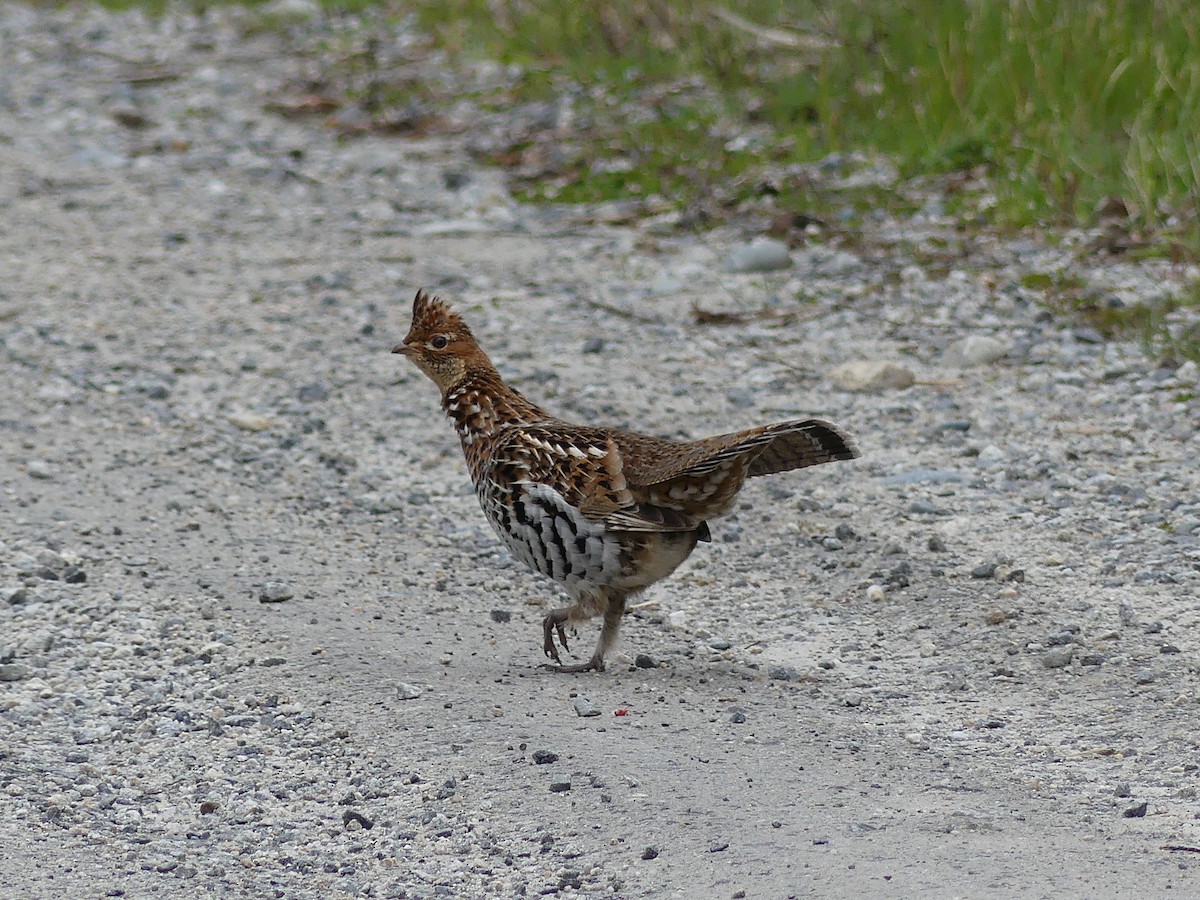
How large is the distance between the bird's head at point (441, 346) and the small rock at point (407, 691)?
1.32m

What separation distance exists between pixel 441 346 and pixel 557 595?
99cm

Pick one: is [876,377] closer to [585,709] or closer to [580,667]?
[580,667]

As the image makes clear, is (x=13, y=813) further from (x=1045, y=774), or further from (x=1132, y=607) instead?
(x=1132, y=607)

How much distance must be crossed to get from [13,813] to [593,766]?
1.49 m

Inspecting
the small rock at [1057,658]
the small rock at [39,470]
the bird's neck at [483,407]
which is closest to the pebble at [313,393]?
the small rock at [39,470]

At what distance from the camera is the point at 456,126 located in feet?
41.6

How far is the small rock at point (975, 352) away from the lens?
7.80 meters

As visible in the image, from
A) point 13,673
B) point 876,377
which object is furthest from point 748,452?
point 876,377

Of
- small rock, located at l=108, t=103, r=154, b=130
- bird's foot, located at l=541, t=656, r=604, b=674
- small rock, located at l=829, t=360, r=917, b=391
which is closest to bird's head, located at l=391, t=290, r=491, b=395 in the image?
bird's foot, located at l=541, t=656, r=604, b=674

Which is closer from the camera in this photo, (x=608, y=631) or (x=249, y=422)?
(x=608, y=631)

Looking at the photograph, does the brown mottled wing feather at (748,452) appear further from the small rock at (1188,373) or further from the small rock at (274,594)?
the small rock at (1188,373)

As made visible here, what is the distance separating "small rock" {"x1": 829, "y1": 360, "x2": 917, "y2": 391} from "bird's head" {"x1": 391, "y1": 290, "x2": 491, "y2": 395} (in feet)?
7.59

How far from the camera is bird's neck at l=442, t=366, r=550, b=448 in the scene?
5.71 m

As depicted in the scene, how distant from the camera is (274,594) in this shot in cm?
576
